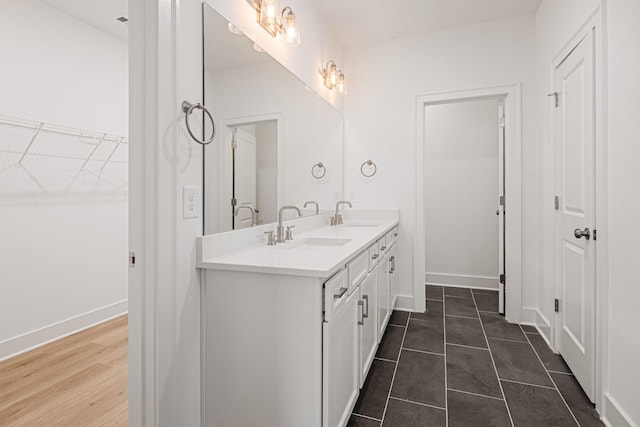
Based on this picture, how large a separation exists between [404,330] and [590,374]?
48.6 inches

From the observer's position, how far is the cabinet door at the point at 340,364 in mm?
1251

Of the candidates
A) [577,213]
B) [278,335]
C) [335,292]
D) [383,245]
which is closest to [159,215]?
[278,335]

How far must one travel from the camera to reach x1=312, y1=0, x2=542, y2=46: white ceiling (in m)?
2.75

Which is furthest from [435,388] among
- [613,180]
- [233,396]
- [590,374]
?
[613,180]

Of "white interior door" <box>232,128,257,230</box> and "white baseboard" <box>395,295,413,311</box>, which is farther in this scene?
"white baseboard" <box>395,295,413,311</box>

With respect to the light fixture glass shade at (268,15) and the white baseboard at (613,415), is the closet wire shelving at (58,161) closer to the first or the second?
the light fixture glass shade at (268,15)

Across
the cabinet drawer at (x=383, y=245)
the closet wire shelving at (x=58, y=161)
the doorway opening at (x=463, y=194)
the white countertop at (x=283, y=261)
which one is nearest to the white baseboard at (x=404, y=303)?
the cabinet drawer at (x=383, y=245)

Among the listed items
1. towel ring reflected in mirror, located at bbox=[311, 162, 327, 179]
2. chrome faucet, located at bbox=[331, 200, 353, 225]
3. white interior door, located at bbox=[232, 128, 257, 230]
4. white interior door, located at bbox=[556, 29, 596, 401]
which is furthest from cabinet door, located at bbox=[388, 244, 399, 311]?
white interior door, located at bbox=[232, 128, 257, 230]

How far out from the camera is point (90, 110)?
9.48 feet

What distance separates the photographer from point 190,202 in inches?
55.1

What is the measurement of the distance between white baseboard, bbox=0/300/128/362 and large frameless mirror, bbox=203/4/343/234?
6.55 ft

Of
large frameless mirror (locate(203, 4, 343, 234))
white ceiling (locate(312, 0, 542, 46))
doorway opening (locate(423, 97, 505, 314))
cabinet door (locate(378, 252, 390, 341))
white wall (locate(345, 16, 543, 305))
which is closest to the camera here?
large frameless mirror (locate(203, 4, 343, 234))

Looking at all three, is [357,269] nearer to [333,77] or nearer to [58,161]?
[333,77]

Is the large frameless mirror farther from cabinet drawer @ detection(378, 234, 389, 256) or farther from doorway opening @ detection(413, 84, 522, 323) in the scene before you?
doorway opening @ detection(413, 84, 522, 323)
